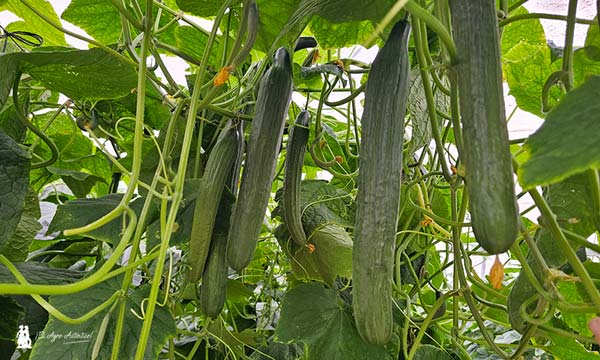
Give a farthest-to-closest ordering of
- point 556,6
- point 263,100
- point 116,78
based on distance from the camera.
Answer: point 556,6
point 116,78
point 263,100

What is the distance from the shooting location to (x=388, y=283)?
0.55 metres

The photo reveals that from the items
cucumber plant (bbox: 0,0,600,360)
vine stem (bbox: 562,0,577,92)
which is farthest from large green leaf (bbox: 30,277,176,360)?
vine stem (bbox: 562,0,577,92)

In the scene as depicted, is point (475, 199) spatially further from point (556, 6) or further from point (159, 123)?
point (556, 6)

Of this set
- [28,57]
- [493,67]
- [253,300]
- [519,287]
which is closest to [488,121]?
[493,67]

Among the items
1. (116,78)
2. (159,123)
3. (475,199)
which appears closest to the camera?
(475,199)

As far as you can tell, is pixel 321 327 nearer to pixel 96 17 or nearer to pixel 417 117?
pixel 417 117

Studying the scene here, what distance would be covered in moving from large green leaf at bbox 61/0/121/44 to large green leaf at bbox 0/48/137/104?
28 centimetres

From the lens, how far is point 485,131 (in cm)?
40

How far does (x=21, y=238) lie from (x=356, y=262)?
2.12ft

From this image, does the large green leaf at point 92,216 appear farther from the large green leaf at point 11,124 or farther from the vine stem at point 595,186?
the vine stem at point 595,186

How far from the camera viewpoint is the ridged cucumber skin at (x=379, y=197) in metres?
0.54

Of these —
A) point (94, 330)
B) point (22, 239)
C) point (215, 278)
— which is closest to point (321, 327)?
point (215, 278)

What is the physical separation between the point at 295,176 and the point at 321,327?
0.20 metres

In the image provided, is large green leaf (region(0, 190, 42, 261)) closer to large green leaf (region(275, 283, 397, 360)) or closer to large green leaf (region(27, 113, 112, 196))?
large green leaf (region(27, 113, 112, 196))
